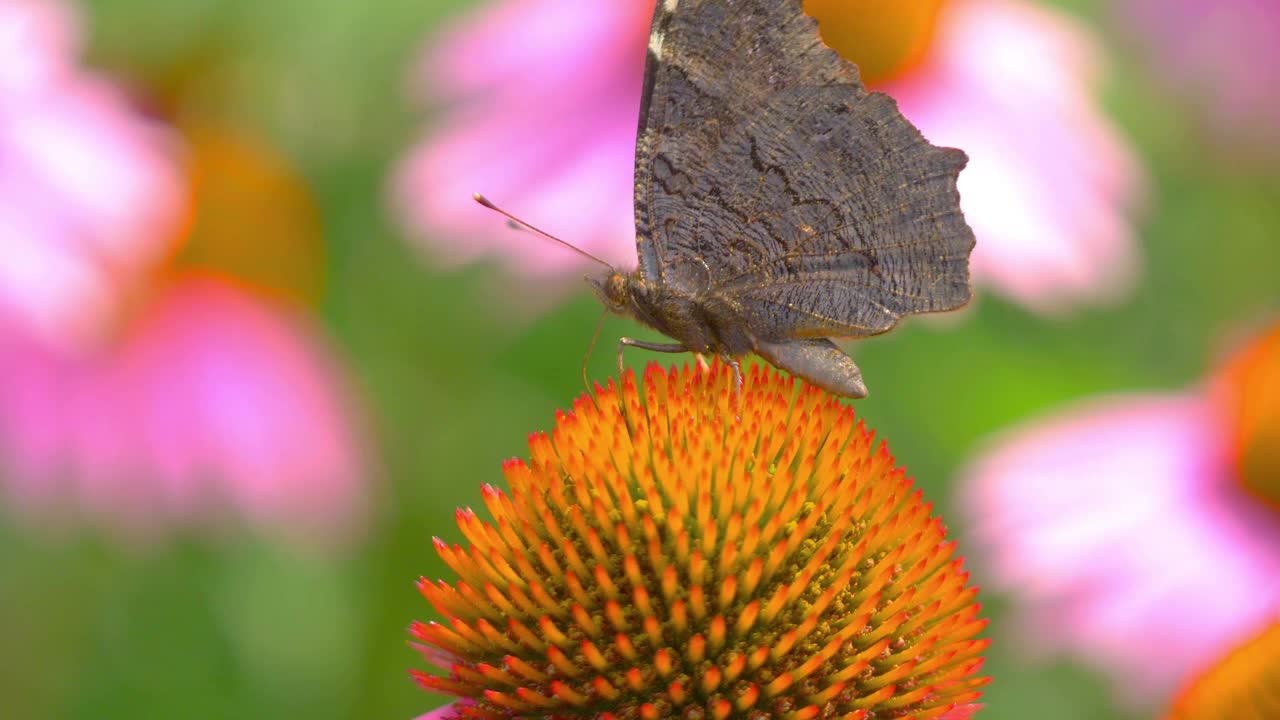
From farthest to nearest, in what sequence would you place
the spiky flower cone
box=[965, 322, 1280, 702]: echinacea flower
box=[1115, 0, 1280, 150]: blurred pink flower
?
box=[1115, 0, 1280, 150]: blurred pink flower → box=[965, 322, 1280, 702]: echinacea flower → the spiky flower cone

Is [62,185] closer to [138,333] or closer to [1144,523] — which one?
[138,333]

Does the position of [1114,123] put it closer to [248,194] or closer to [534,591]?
[248,194]

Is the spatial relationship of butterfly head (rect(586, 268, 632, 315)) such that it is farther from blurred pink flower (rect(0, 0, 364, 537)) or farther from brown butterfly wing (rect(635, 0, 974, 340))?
blurred pink flower (rect(0, 0, 364, 537))

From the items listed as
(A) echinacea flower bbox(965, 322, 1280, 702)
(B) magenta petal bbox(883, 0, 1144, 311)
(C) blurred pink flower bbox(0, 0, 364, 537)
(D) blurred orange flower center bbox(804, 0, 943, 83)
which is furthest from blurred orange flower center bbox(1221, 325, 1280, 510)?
(C) blurred pink flower bbox(0, 0, 364, 537)

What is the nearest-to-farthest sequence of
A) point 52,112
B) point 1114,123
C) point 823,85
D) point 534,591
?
point 534,591, point 823,85, point 52,112, point 1114,123

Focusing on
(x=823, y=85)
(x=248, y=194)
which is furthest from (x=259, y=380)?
(x=823, y=85)

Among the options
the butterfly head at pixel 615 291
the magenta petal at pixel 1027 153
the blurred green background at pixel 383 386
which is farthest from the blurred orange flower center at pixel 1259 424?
the butterfly head at pixel 615 291
